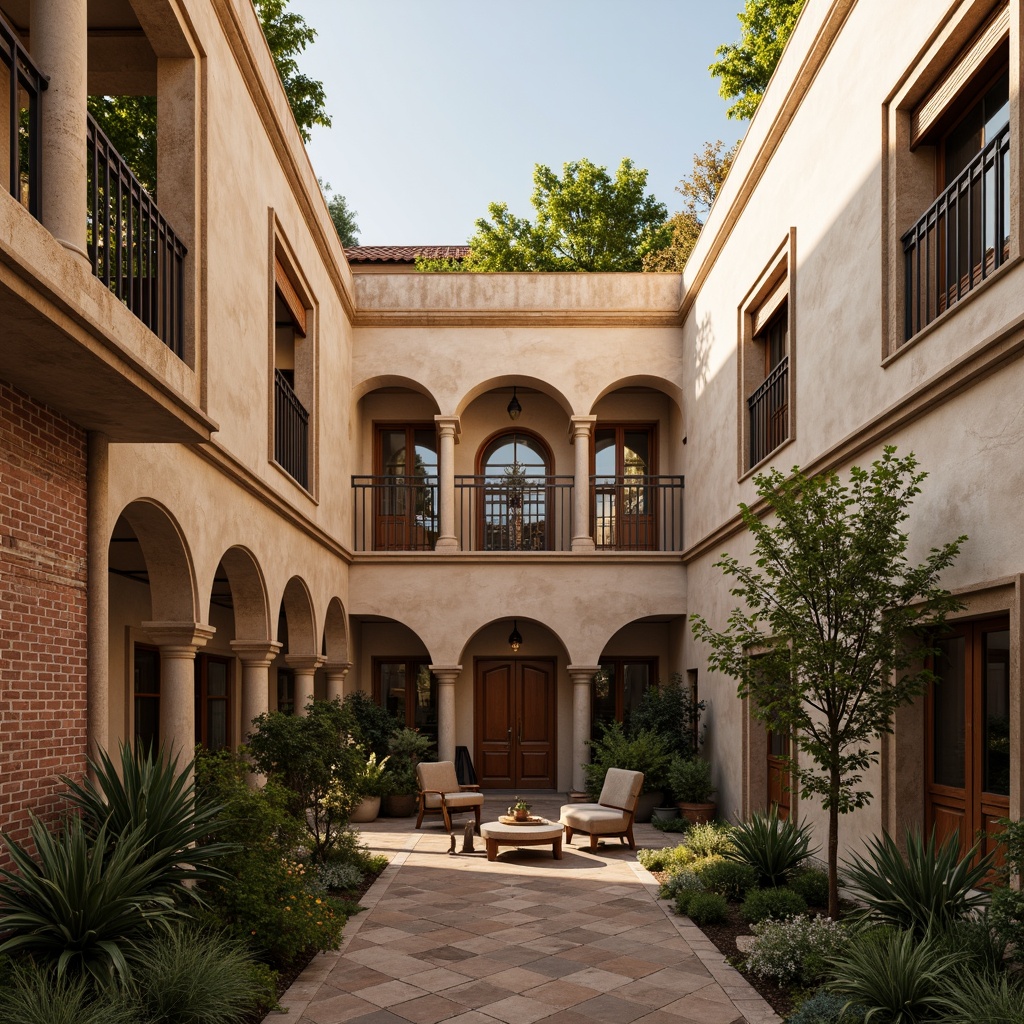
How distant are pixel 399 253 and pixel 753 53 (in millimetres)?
9279

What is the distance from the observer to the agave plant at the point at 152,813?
569 cm

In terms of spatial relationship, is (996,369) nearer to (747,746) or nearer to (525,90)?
(747,746)

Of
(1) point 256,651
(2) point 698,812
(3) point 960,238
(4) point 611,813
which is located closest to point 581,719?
(2) point 698,812

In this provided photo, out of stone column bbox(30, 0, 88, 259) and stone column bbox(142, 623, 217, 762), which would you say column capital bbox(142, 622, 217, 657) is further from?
stone column bbox(30, 0, 88, 259)

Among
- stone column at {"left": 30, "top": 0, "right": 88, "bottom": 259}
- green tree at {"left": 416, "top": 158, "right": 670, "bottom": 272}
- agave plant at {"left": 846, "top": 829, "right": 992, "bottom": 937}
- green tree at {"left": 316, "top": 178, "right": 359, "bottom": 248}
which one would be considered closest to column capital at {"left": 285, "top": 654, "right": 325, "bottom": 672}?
agave plant at {"left": 846, "top": 829, "right": 992, "bottom": 937}

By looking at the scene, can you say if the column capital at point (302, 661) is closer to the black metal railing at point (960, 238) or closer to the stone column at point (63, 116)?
the black metal railing at point (960, 238)

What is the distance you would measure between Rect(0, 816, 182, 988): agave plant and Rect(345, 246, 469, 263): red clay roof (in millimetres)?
18550

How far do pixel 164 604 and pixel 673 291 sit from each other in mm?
10879

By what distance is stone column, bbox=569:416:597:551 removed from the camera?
1608 centimetres

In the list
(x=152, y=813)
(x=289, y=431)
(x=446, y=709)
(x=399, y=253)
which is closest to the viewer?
(x=152, y=813)

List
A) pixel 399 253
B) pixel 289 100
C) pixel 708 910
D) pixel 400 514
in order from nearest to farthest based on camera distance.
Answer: pixel 708 910 < pixel 289 100 < pixel 400 514 < pixel 399 253

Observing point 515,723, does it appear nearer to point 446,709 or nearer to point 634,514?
point 446,709

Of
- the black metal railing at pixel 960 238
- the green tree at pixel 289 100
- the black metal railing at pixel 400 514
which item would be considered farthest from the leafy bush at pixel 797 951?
the green tree at pixel 289 100

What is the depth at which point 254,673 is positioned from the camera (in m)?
10.3
